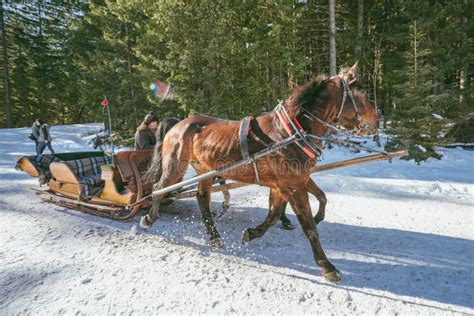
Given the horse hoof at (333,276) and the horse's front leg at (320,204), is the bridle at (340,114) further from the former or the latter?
the horse hoof at (333,276)

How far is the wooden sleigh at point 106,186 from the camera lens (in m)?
4.39

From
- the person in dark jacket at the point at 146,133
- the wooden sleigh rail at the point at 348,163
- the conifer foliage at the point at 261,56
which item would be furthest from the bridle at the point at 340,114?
the conifer foliage at the point at 261,56

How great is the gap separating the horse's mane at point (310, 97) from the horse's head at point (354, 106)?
153 millimetres

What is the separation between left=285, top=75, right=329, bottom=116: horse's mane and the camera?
10.5ft

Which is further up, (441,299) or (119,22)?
(119,22)

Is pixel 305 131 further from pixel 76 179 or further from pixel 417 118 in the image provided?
pixel 417 118

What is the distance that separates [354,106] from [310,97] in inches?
18.2

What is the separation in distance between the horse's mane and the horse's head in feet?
0.50

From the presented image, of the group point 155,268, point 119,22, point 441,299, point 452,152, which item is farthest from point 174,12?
point 452,152

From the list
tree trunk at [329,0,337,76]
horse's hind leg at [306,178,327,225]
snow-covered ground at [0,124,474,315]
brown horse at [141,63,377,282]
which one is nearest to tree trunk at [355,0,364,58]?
tree trunk at [329,0,337,76]

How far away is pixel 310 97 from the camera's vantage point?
3227 millimetres

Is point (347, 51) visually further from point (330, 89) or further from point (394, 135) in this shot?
point (330, 89)

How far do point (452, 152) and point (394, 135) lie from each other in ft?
8.40

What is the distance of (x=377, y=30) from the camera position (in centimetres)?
1484
